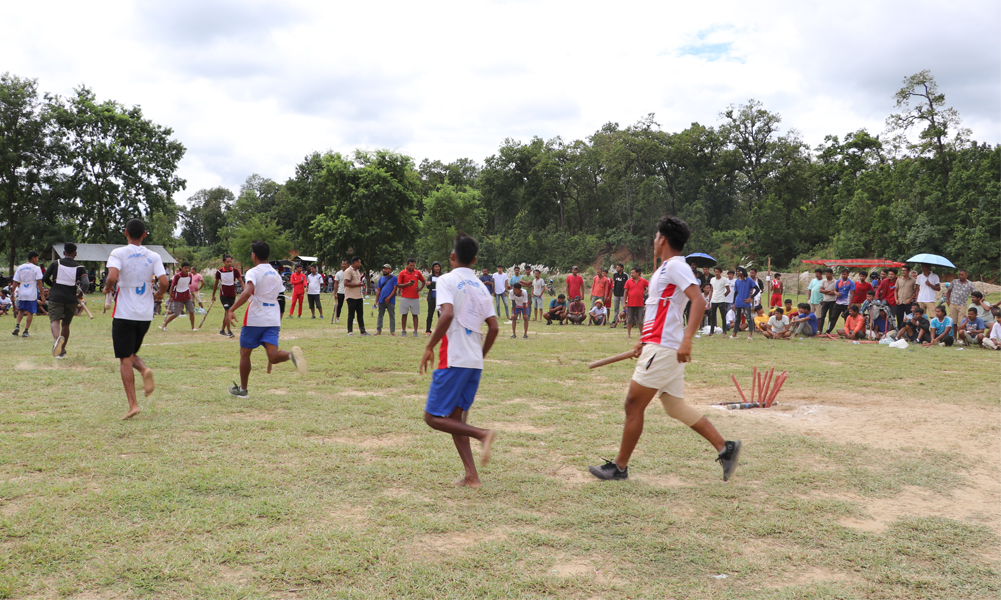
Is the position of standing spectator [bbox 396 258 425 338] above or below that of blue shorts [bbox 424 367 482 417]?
above

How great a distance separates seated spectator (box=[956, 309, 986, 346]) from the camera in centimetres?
1553

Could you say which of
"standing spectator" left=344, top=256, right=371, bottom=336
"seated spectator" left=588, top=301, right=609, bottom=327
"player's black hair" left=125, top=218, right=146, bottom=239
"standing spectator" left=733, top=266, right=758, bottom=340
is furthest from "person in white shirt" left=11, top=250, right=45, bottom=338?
"standing spectator" left=733, top=266, right=758, bottom=340

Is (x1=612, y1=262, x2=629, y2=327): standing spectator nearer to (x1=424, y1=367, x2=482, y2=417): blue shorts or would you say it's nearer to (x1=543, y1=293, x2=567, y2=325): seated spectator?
(x1=543, y1=293, x2=567, y2=325): seated spectator

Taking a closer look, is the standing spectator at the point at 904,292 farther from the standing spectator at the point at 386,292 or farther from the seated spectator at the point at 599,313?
the standing spectator at the point at 386,292

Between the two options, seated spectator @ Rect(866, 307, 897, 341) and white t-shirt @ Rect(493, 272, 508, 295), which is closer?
seated spectator @ Rect(866, 307, 897, 341)

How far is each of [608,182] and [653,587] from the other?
62.4 meters

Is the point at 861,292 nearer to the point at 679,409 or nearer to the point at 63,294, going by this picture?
the point at 679,409

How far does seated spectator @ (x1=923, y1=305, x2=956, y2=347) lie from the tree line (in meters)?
25.1

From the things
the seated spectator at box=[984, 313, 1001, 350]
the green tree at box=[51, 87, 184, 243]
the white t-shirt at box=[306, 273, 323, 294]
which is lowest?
the seated spectator at box=[984, 313, 1001, 350]

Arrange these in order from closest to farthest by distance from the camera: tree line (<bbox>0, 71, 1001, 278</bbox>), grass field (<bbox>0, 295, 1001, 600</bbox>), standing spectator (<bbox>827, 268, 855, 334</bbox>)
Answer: grass field (<bbox>0, 295, 1001, 600</bbox>), standing spectator (<bbox>827, 268, 855, 334</bbox>), tree line (<bbox>0, 71, 1001, 278</bbox>)

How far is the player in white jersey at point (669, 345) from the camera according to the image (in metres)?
4.77

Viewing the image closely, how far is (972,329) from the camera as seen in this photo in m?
15.6

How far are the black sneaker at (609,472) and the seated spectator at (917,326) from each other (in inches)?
549

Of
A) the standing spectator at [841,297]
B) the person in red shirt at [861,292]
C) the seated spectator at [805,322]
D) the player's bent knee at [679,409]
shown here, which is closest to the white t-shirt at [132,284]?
the player's bent knee at [679,409]
